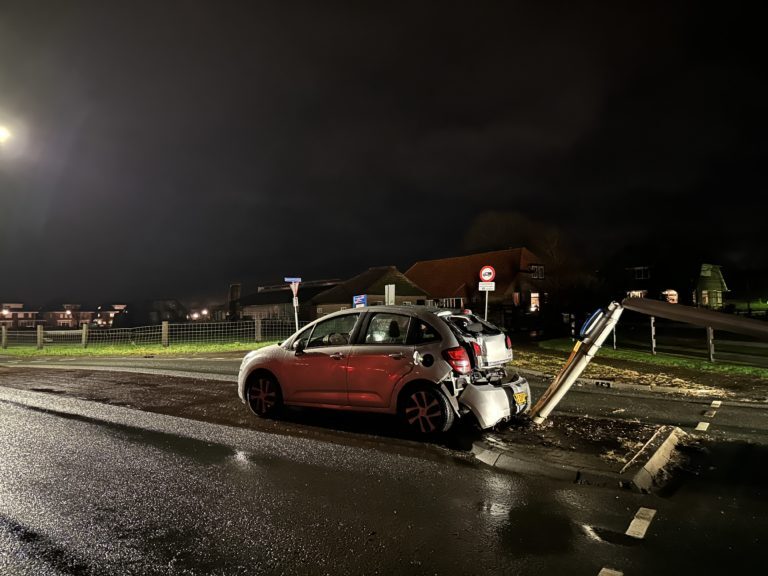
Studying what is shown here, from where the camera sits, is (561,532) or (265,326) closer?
(561,532)

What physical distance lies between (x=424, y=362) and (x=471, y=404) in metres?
0.75

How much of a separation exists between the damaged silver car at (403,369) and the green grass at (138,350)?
14.0 meters

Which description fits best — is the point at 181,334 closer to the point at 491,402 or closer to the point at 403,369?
the point at 403,369

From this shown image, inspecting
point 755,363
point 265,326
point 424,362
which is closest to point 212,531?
point 424,362

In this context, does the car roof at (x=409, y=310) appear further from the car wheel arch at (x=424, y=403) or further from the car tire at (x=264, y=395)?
the car tire at (x=264, y=395)

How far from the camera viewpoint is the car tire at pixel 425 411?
19.8 feet

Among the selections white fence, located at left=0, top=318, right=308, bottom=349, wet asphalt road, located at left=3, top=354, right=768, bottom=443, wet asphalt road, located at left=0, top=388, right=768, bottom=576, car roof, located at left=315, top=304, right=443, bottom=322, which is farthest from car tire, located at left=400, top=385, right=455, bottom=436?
white fence, located at left=0, top=318, right=308, bottom=349

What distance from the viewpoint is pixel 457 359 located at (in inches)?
238

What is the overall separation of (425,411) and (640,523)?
2751mm

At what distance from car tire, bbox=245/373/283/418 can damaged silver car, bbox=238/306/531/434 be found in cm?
2

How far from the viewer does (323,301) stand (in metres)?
44.5

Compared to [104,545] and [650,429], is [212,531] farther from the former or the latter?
[650,429]

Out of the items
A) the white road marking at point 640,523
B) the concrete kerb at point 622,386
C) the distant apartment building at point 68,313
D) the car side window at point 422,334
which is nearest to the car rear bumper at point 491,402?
the car side window at point 422,334

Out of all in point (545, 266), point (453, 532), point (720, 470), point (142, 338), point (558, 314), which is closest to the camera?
point (453, 532)
